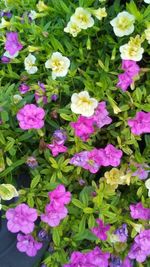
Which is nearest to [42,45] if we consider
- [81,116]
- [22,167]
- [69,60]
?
[69,60]

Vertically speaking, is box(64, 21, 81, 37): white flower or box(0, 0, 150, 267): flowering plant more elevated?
box(64, 21, 81, 37): white flower

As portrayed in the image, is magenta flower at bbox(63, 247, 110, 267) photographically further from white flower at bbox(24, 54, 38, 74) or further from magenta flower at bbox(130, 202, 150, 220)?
white flower at bbox(24, 54, 38, 74)

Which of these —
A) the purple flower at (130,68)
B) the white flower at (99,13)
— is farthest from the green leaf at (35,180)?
the white flower at (99,13)

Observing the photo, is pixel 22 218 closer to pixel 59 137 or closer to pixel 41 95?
pixel 59 137

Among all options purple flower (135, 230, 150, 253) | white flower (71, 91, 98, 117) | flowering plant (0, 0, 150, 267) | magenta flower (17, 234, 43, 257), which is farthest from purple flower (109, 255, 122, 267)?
white flower (71, 91, 98, 117)

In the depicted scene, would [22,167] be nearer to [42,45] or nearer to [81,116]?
[81,116]

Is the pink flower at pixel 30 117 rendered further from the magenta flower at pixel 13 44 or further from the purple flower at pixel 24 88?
the magenta flower at pixel 13 44

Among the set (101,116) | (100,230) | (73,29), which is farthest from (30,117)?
(100,230)
